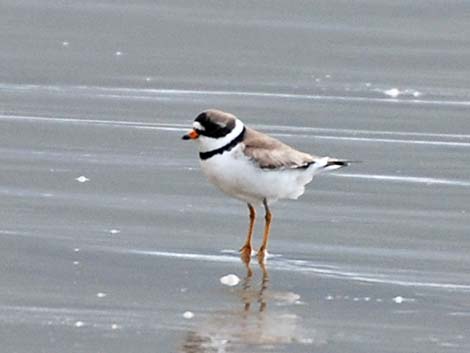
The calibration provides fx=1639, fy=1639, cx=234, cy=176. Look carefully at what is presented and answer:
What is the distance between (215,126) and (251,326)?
2.03 m

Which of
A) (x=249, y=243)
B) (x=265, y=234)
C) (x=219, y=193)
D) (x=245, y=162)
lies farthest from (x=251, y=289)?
(x=219, y=193)

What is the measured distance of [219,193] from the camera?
10.0 m

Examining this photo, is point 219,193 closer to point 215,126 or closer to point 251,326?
point 215,126

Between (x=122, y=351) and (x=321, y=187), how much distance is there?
3836mm

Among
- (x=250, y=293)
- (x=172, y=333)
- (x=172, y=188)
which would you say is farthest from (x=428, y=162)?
(x=172, y=333)

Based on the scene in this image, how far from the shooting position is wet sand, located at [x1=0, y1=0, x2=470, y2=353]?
7164 millimetres

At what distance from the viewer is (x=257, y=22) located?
15656 mm

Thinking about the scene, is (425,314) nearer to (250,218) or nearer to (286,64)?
(250,218)

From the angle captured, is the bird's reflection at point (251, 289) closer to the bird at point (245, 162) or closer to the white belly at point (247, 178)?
the bird at point (245, 162)

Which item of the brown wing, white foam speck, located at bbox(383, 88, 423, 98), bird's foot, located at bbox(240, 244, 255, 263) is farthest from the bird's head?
white foam speck, located at bbox(383, 88, 423, 98)

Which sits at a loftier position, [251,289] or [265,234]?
[251,289]

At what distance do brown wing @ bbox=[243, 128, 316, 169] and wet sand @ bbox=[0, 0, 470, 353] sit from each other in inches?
14.6

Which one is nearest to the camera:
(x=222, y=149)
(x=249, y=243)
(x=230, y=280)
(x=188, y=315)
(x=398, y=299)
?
(x=188, y=315)

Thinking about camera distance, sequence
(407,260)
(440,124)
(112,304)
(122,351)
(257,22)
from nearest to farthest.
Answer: (122,351) → (112,304) → (407,260) → (440,124) → (257,22)
